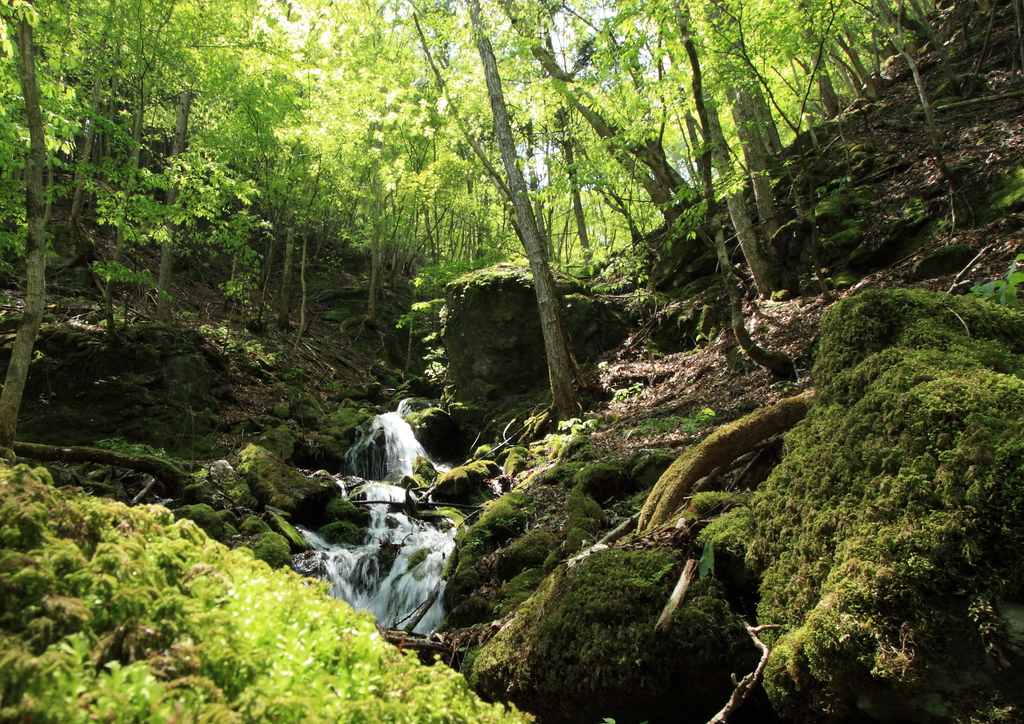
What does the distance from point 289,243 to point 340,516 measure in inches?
427

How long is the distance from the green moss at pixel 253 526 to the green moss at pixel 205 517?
357 millimetres

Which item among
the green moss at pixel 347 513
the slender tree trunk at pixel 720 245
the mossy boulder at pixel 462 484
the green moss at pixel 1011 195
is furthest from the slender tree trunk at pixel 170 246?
the green moss at pixel 1011 195

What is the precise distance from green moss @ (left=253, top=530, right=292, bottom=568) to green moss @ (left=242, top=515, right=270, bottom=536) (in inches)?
4.6

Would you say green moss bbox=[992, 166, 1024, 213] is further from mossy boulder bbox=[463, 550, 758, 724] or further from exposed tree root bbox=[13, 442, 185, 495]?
exposed tree root bbox=[13, 442, 185, 495]

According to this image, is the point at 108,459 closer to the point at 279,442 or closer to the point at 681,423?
the point at 279,442

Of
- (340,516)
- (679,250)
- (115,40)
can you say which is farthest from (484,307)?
(115,40)

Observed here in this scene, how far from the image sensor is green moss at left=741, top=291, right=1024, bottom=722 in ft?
6.96

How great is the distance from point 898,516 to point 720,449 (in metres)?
2.05

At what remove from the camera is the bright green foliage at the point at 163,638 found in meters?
0.73

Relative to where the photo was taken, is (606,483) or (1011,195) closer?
(606,483)

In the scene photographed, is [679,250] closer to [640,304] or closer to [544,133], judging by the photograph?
[640,304]

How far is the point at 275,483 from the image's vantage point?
29.7 ft

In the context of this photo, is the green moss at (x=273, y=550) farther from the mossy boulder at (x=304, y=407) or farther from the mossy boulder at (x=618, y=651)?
the mossy boulder at (x=304, y=407)

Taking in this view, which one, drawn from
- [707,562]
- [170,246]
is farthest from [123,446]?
[707,562]
